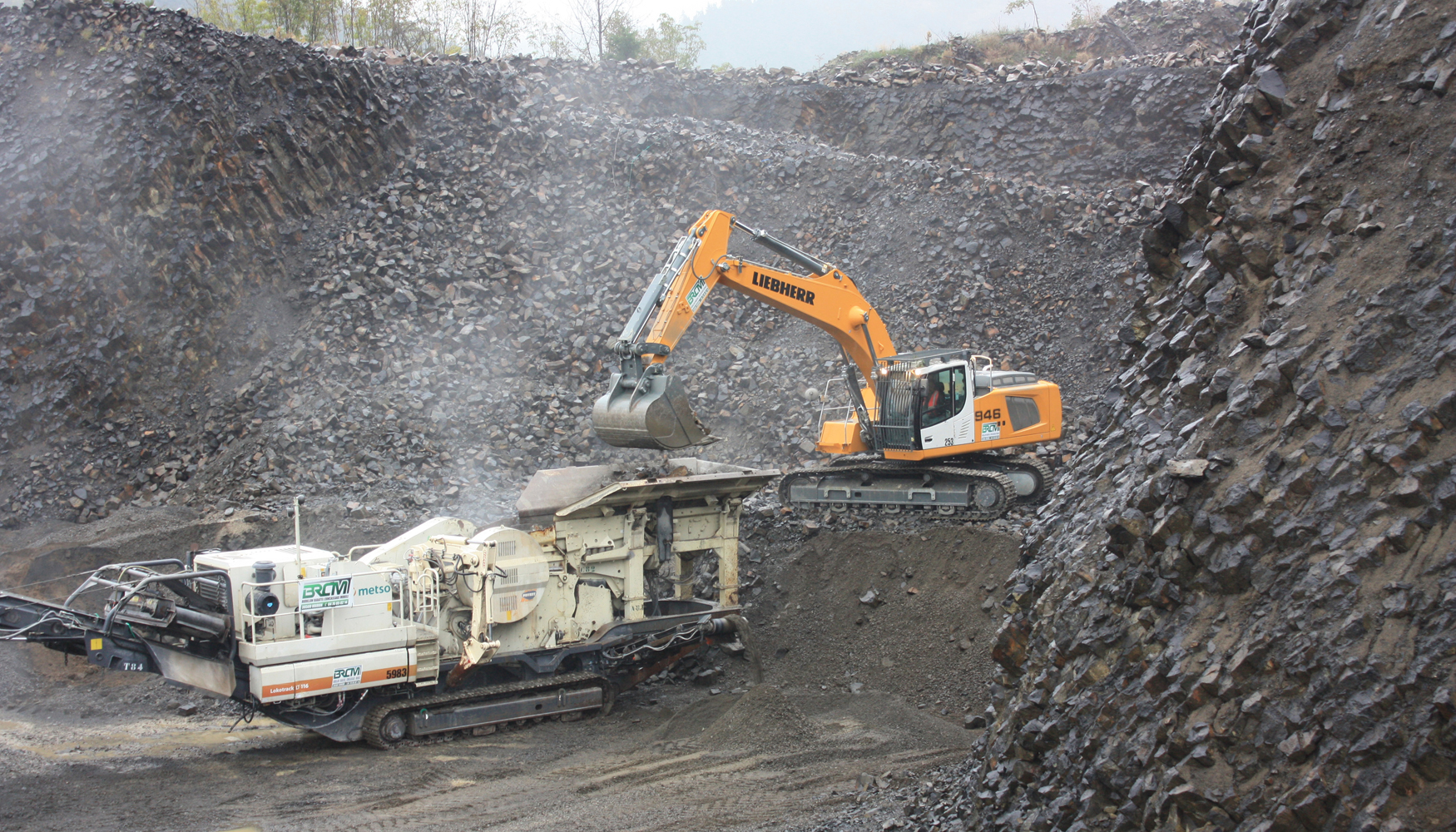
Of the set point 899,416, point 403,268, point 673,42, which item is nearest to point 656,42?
point 673,42

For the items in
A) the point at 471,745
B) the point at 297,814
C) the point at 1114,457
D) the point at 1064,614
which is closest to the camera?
the point at 1064,614

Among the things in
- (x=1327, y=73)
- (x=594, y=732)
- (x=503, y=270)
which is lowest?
(x=594, y=732)

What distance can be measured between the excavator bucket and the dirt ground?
2.41m

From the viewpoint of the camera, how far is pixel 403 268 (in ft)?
54.0

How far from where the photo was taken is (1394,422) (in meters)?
3.76

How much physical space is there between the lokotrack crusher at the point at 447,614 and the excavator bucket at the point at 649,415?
43cm

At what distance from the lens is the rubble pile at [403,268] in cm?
1381

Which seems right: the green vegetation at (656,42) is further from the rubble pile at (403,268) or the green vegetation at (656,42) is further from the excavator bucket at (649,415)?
the excavator bucket at (649,415)

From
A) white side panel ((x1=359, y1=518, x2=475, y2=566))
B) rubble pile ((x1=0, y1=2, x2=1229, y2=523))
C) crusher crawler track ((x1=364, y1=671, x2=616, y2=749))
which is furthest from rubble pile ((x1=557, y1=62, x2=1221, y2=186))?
crusher crawler track ((x1=364, y1=671, x2=616, y2=749))

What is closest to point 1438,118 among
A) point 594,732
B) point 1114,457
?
point 1114,457

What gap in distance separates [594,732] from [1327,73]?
23.3 feet

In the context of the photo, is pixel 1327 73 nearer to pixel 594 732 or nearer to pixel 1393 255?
pixel 1393 255

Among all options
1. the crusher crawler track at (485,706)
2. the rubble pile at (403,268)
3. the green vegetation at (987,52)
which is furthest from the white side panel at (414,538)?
the green vegetation at (987,52)

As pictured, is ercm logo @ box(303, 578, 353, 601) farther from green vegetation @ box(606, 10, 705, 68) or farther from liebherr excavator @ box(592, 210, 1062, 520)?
green vegetation @ box(606, 10, 705, 68)
